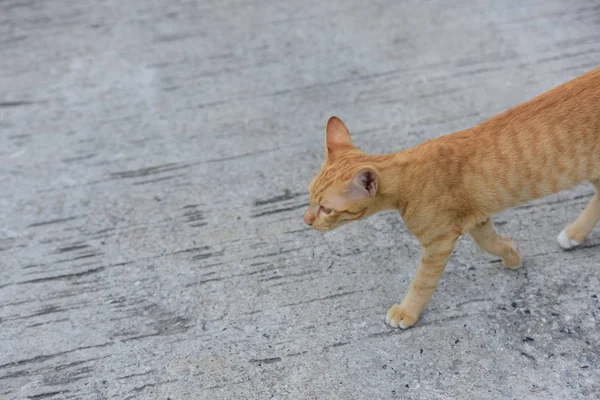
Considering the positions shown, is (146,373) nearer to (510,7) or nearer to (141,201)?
(141,201)

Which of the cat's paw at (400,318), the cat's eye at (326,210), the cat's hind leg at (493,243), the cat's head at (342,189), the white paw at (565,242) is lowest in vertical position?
the cat's paw at (400,318)

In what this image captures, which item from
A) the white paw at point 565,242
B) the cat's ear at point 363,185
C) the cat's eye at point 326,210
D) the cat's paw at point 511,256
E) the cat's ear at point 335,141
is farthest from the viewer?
the white paw at point 565,242

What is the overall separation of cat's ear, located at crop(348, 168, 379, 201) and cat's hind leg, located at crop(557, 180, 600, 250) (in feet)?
3.24

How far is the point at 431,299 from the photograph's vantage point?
229 centimetres

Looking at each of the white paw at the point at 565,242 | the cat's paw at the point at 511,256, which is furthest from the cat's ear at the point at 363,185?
the white paw at the point at 565,242

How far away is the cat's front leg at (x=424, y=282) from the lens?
2018 mm

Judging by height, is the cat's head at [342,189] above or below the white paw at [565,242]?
above

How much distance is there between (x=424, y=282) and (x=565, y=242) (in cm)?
72

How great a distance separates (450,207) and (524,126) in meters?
0.38

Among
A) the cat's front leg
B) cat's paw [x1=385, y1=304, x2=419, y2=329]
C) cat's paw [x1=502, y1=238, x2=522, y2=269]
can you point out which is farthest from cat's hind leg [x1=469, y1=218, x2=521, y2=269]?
cat's paw [x1=385, y1=304, x2=419, y2=329]

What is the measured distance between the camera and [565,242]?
2.37 metres

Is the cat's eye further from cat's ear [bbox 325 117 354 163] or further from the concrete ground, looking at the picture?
the concrete ground

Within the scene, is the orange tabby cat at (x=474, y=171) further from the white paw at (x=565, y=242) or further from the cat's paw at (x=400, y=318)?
the white paw at (x=565, y=242)

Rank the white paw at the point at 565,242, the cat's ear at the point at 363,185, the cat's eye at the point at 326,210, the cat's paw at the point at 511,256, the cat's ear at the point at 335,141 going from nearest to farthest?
the cat's ear at the point at 363,185
the cat's eye at the point at 326,210
the cat's ear at the point at 335,141
the cat's paw at the point at 511,256
the white paw at the point at 565,242
